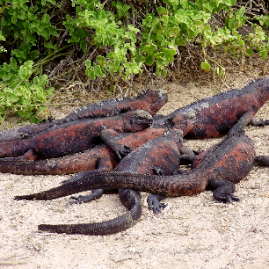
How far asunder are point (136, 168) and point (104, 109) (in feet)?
4.62

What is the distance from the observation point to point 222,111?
5516 millimetres

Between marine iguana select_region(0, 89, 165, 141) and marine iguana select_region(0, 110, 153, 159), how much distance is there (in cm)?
11

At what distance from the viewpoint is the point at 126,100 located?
5.34m

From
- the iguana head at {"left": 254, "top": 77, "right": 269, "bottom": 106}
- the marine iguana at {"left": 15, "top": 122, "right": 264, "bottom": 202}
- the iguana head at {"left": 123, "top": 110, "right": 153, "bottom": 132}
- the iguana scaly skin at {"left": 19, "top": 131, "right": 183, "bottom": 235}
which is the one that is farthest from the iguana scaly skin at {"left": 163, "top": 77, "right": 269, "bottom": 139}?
the marine iguana at {"left": 15, "top": 122, "right": 264, "bottom": 202}

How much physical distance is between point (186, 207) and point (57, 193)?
1016mm

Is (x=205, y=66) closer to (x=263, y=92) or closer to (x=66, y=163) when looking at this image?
(x=263, y=92)

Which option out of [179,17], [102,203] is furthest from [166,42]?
[102,203]

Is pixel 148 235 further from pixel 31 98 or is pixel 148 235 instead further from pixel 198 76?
pixel 198 76

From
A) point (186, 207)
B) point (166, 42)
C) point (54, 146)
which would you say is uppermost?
point (166, 42)

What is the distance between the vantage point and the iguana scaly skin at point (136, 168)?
311 centimetres

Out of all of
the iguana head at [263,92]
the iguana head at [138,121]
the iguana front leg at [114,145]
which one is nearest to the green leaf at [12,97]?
the iguana front leg at [114,145]

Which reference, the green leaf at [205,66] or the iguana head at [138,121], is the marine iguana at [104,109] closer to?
the iguana head at [138,121]

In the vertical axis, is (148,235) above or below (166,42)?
below

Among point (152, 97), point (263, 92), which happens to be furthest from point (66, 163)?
point (263, 92)
